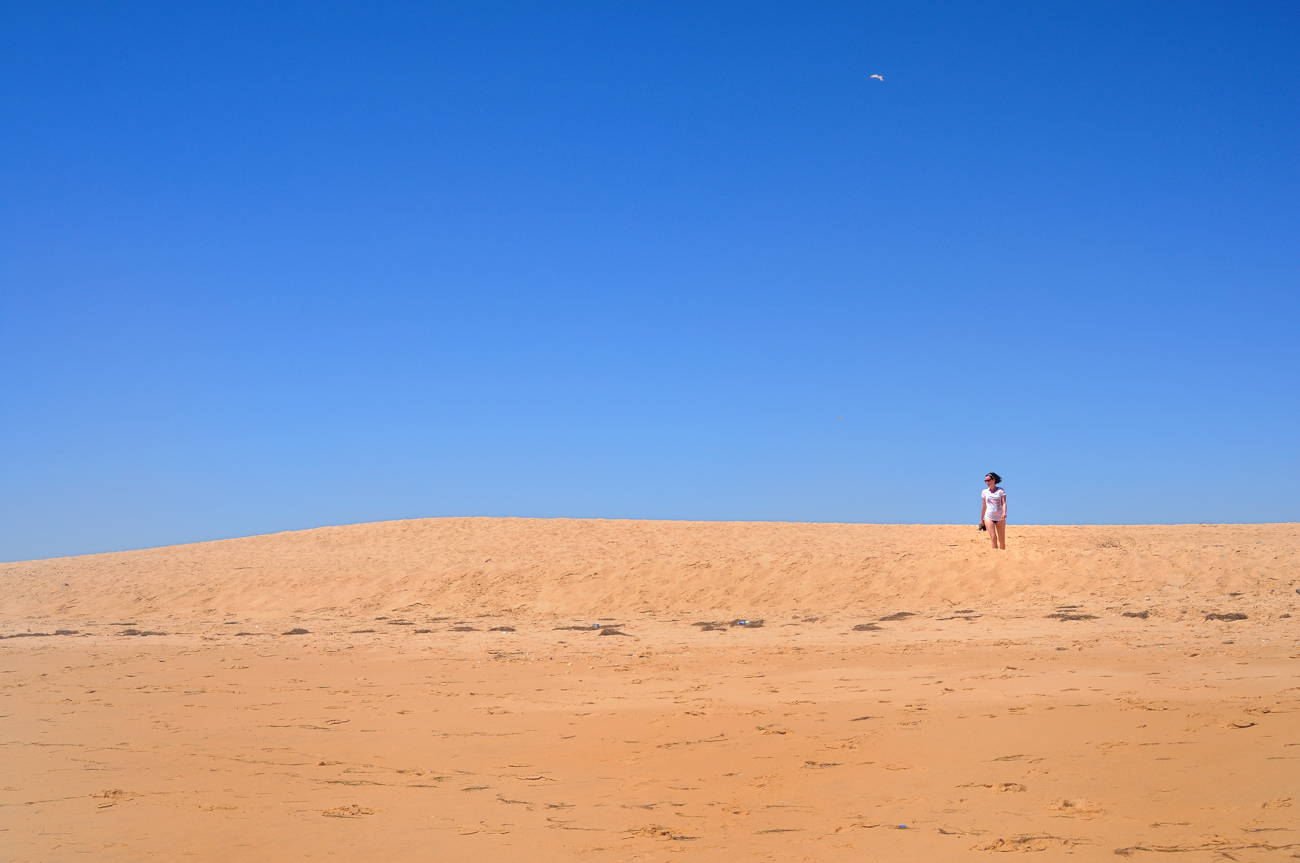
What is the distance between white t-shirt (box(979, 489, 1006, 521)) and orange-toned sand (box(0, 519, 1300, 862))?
655mm

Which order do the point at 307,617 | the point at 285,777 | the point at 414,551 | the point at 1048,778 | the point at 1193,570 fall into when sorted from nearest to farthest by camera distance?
the point at 1048,778
the point at 285,777
the point at 1193,570
the point at 307,617
the point at 414,551

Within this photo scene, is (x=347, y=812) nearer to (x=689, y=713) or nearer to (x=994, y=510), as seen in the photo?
(x=689, y=713)

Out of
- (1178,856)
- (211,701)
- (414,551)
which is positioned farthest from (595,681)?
(414,551)

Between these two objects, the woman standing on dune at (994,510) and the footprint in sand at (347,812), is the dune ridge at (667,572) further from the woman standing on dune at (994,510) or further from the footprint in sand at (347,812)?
the footprint in sand at (347,812)

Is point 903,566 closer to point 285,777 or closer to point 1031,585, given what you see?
point 1031,585

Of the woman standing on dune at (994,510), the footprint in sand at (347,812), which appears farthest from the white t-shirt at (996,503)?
the footprint in sand at (347,812)

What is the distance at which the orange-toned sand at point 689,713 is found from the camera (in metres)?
4.62

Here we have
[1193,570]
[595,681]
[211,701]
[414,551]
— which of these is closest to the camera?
[211,701]

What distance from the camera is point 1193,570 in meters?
14.3

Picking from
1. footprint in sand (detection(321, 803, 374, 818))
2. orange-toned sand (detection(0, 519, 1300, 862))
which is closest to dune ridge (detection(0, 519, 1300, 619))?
orange-toned sand (detection(0, 519, 1300, 862))

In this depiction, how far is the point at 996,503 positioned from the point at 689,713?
10859mm

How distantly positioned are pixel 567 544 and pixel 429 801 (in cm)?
1536

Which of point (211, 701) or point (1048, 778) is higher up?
point (1048, 778)

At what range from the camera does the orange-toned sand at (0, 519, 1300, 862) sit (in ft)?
15.2
